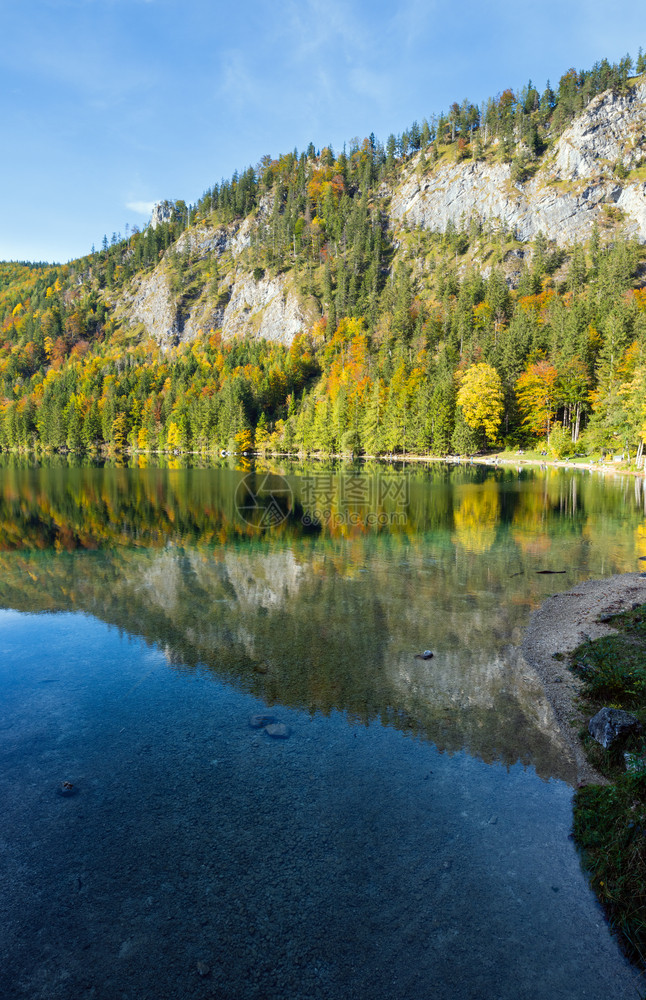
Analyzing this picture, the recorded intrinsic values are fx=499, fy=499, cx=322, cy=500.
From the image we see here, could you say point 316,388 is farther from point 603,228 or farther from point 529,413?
point 603,228

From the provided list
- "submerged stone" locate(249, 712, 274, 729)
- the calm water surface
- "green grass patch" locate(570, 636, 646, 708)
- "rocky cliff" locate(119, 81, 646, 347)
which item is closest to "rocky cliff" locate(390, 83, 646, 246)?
"rocky cliff" locate(119, 81, 646, 347)

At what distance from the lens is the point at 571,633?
13859 millimetres

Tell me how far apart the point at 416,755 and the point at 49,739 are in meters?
7.01

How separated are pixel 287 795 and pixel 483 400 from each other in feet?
286

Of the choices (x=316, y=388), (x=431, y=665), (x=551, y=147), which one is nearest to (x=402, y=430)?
(x=316, y=388)

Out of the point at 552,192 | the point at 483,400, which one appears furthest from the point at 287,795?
the point at 552,192

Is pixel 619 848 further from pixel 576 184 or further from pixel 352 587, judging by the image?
pixel 576 184

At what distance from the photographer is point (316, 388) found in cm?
13750

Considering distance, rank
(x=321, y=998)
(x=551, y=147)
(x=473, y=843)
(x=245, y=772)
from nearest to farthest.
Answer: (x=321, y=998), (x=473, y=843), (x=245, y=772), (x=551, y=147)

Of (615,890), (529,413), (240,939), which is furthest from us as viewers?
(529,413)

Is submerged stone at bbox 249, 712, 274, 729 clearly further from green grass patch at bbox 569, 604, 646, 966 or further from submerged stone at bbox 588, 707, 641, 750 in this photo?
submerged stone at bbox 588, 707, 641, 750

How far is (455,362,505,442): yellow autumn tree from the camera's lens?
87.0m

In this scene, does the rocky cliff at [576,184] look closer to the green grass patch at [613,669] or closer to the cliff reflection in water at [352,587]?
the cliff reflection in water at [352,587]

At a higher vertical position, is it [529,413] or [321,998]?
[529,413]
